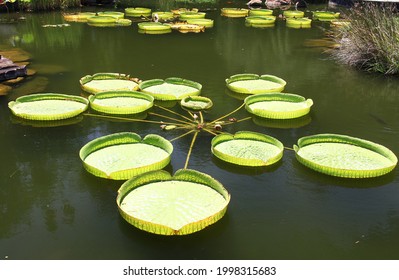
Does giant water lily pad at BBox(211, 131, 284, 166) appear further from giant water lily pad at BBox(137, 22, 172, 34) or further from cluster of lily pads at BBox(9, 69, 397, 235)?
giant water lily pad at BBox(137, 22, 172, 34)

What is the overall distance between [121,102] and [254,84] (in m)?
2.59

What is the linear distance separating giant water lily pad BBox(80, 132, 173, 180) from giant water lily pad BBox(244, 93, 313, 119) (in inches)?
80.2

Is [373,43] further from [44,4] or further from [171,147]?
[44,4]

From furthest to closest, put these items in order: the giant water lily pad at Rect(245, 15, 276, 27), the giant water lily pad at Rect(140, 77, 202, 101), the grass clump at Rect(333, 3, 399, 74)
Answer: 1. the giant water lily pad at Rect(245, 15, 276, 27)
2. the grass clump at Rect(333, 3, 399, 74)
3. the giant water lily pad at Rect(140, 77, 202, 101)

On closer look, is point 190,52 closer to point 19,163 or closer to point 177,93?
point 177,93

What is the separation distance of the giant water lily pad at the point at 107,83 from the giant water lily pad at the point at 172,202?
3.22 meters

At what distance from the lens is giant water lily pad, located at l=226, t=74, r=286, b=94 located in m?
7.90

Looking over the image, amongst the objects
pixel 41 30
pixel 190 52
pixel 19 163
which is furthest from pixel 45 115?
pixel 41 30

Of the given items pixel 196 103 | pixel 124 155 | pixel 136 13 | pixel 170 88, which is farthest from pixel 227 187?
pixel 136 13

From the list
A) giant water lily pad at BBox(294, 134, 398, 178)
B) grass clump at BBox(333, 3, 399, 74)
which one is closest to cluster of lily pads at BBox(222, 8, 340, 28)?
grass clump at BBox(333, 3, 399, 74)

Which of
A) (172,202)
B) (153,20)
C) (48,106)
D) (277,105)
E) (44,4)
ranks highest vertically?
(44,4)

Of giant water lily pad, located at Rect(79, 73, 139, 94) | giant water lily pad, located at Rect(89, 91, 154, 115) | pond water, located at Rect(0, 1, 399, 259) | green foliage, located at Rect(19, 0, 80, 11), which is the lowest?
pond water, located at Rect(0, 1, 399, 259)

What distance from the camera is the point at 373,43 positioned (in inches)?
366

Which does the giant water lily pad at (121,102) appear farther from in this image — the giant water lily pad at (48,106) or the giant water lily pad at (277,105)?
the giant water lily pad at (277,105)
